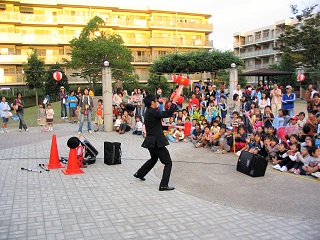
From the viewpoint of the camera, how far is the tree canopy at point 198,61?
20562mm

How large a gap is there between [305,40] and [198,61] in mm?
15890

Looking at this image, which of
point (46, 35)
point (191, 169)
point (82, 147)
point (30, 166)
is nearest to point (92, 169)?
point (82, 147)

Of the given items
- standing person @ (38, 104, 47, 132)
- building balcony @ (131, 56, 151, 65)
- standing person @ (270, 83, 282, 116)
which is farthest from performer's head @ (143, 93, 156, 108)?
building balcony @ (131, 56, 151, 65)

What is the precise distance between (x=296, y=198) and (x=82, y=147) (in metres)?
5.59

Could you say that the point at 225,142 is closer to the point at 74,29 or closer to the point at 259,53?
the point at 74,29

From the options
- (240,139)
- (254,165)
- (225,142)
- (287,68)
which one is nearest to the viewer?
(254,165)

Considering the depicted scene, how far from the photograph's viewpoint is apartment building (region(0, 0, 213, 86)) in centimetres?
3944

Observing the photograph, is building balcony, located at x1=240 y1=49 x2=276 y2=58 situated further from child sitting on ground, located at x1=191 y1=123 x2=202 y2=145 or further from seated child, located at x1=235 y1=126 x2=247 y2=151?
seated child, located at x1=235 y1=126 x2=247 y2=151

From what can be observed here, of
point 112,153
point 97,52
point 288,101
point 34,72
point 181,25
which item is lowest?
point 112,153

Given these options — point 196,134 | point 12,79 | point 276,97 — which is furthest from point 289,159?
point 12,79

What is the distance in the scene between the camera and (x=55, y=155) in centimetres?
900

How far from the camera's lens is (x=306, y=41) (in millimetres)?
31359

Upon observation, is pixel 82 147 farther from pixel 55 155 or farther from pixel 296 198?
pixel 296 198

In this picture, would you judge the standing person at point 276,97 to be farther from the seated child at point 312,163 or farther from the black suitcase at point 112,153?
the black suitcase at point 112,153
